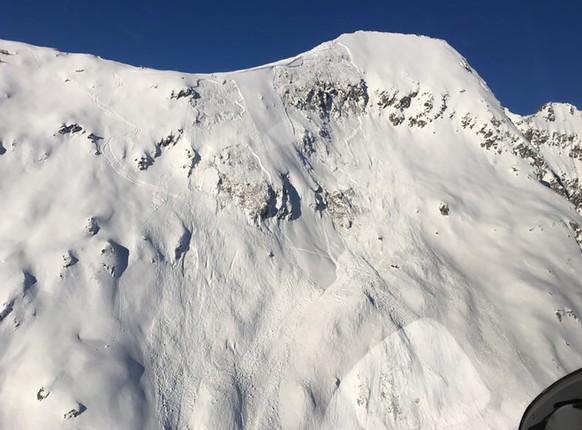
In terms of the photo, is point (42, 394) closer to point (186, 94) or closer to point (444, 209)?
point (186, 94)

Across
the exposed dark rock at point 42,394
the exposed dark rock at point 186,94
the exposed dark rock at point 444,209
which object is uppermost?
the exposed dark rock at point 186,94

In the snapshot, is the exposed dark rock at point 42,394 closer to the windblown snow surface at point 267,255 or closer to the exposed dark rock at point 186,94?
the windblown snow surface at point 267,255

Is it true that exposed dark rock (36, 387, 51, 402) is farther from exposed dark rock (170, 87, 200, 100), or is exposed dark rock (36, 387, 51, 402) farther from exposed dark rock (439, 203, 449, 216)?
exposed dark rock (439, 203, 449, 216)

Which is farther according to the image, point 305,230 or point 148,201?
point 305,230

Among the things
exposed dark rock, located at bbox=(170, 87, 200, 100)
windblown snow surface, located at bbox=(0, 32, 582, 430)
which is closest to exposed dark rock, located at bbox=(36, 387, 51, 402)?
windblown snow surface, located at bbox=(0, 32, 582, 430)

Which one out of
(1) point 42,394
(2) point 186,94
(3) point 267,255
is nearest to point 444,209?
(3) point 267,255

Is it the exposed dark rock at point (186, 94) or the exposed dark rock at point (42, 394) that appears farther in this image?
the exposed dark rock at point (186, 94)

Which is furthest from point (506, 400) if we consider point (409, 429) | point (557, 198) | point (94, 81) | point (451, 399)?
point (94, 81)

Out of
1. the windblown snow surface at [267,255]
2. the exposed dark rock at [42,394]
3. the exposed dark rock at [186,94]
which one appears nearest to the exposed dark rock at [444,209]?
the windblown snow surface at [267,255]

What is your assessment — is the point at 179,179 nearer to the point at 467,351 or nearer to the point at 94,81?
the point at 94,81
